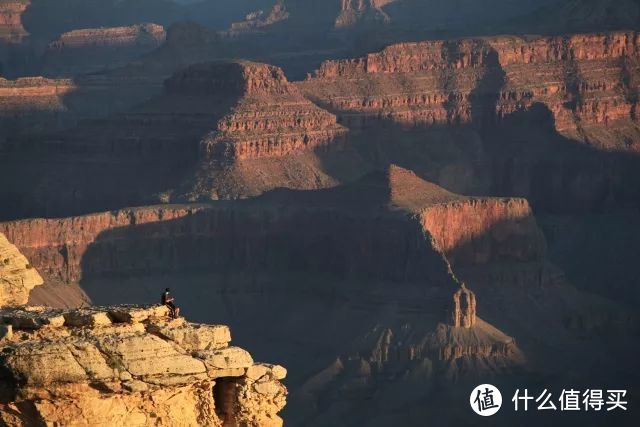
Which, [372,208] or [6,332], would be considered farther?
[372,208]

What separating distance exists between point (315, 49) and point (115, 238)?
63608mm

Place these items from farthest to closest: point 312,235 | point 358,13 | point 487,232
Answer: point 358,13 → point 487,232 → point 312,235

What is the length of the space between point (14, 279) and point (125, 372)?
326cm

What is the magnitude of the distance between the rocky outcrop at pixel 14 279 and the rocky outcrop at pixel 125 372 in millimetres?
1304

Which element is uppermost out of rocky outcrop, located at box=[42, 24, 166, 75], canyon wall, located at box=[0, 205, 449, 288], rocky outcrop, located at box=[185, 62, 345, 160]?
rocky outcrop, located at box=[42, 24, 166, 75]

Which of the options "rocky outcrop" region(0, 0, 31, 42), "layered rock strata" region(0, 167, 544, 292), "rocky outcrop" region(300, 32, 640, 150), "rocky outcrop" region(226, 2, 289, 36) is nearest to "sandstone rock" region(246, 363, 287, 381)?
"layered rock strata" region(0, 167, 544, 292)

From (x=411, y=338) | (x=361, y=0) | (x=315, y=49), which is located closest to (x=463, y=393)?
→ (x=411, y=338)

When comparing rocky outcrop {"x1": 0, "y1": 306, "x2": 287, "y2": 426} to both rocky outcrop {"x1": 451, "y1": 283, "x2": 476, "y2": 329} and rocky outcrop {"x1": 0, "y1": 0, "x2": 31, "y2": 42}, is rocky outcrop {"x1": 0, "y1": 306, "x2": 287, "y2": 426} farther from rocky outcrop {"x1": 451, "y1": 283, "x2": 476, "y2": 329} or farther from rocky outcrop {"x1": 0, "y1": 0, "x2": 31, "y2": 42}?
rocky outcrop {"x1": 0, "y1": 0, "x2": 31, "y2": 42}

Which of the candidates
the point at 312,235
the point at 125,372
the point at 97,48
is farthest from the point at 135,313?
the point at 97,48

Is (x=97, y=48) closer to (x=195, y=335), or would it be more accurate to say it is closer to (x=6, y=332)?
(x=195, y=335)

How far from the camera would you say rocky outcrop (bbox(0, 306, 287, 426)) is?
71.9 ft

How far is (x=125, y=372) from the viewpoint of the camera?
22234 mm

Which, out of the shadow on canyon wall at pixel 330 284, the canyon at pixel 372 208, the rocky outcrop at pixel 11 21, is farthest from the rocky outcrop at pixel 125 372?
the rocky outcrop at pixel 11 21

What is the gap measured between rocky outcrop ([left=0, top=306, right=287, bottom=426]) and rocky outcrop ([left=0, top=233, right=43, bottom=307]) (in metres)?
1.30
